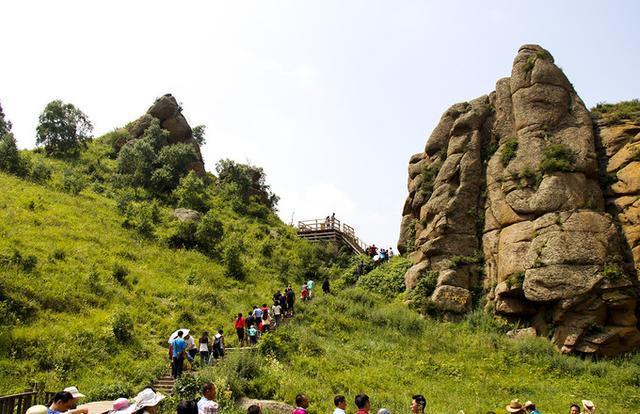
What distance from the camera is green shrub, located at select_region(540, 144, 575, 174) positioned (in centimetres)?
3078

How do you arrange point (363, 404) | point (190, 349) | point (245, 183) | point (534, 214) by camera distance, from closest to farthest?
point (363, 404)
point (190, 349)
point (534, 214)
point (245, 183)

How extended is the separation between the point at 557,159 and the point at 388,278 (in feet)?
44.6

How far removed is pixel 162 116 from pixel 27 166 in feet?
60.6

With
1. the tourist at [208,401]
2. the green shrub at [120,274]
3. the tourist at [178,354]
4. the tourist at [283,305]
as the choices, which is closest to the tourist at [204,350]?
the tourist at [178,354]

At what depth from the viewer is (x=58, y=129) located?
55969 millimetres

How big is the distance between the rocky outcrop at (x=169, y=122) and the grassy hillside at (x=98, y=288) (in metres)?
16.3

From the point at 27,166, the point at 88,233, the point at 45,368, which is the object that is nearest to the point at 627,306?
the point at 45,368

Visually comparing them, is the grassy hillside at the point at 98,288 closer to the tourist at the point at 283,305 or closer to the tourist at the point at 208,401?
the tourist at the point at 283,305

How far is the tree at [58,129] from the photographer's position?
55.6 meters

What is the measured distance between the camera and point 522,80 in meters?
35.9

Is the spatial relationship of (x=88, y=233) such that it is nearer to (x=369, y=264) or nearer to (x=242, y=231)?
(x=242, y=231)

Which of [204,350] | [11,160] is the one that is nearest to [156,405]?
[204,350]

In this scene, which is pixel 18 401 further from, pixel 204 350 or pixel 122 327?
pixel 122 327

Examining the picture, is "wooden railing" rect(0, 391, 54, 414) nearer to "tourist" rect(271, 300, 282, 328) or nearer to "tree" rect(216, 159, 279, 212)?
"tourist" rect(271, 300, 282, 328)
